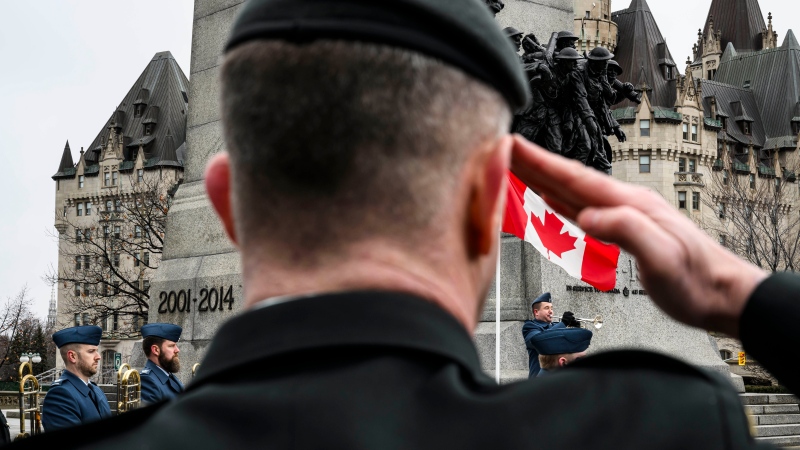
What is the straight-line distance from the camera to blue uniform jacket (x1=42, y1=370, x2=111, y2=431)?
856 cm

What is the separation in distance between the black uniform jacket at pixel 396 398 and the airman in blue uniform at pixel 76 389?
291 inches

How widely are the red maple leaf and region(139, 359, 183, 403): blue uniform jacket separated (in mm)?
3602

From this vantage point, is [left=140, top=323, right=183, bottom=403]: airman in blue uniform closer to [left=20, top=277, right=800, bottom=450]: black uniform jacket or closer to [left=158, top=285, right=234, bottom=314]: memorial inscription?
[left=158, top=285, right=234, bottom=314]: memorial inscription

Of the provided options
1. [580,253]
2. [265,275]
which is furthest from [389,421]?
[580,253]

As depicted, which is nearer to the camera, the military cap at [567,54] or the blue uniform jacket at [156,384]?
the blue uniform jacket at [156,384]

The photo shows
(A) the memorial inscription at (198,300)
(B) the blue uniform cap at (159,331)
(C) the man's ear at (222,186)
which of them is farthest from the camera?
(A) the memorial inscription at (198,300)

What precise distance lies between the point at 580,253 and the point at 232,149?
8.81m

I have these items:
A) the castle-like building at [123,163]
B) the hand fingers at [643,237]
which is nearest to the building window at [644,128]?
the castle-like building at [123,163]

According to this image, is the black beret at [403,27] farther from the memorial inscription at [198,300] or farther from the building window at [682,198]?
the building window at [682,198]

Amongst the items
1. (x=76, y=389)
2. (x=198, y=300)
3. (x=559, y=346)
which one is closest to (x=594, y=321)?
(x=559, y=346)

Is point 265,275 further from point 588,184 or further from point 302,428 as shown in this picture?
point 588,184

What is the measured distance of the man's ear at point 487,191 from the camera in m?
1.43

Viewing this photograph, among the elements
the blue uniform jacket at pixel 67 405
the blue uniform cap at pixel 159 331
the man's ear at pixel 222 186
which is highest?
the blue uniform cap at pixel 159 331

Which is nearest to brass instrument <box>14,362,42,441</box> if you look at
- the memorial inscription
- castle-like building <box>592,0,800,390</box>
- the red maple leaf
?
the memorial inscription
